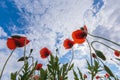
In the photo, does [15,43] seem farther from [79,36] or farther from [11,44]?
Result: [79,36]

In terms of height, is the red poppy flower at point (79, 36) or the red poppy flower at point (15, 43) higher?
the red poppy flower at point (15, 43)

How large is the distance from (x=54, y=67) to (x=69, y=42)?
1.77 m

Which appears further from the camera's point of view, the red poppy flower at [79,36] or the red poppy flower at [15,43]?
the red poppy flower at [15,43]

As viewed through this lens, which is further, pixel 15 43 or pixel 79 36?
pixel 15 43

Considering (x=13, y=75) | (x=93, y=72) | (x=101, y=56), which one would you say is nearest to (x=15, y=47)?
(x=13, y=75)

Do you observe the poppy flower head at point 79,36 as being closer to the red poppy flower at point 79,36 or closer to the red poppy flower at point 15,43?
the red poppy flower at point 79,36

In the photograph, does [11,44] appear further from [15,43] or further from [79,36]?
[79,36]

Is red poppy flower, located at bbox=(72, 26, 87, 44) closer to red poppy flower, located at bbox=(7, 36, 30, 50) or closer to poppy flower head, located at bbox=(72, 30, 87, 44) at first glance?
poppy flower head, located at bbox=(72, 30, 87, 44)

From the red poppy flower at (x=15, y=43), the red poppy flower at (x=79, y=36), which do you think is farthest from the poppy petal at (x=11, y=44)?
the red poppy flower at (x=79, y=36)

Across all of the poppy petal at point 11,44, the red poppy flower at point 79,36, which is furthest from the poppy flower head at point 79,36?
the poppy petal at point 11,44

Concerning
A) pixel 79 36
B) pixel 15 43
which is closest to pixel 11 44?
pixel 15 43

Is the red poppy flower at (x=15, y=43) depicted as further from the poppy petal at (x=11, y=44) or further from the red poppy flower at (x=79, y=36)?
the red poppy flower at (x=79, y=36)

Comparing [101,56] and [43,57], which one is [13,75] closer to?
[101,56]

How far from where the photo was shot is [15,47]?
3857 mm
